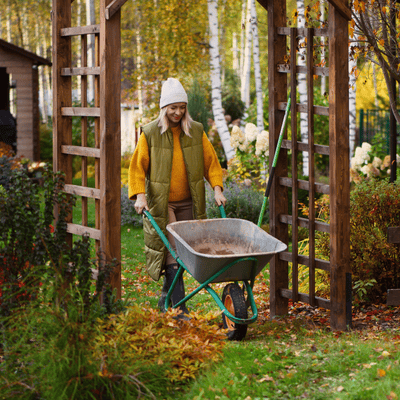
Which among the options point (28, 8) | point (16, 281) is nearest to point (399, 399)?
point (16, 281)

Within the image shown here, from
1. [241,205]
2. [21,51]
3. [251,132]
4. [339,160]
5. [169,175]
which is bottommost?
[241,205]

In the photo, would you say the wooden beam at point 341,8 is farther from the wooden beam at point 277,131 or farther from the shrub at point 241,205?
the shrub at point 241,205

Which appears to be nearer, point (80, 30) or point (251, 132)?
point (80, 30)

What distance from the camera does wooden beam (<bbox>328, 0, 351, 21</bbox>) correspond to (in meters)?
4.24

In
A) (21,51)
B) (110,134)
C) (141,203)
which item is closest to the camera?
(110,134)

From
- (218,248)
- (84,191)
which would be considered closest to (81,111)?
(84,191)

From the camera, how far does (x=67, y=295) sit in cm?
339

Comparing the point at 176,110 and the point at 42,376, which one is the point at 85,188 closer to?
the point at 176,110

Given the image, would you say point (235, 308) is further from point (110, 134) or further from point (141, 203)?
point (110, 134)

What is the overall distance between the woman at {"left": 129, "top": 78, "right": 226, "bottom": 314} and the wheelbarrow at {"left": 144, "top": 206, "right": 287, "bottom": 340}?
0.80 ft

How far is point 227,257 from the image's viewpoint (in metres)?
3.91

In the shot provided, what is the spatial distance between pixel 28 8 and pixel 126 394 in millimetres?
24374

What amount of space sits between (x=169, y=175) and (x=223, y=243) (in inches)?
27.3

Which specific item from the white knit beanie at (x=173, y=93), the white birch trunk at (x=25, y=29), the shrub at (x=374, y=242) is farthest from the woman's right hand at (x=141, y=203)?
the white birch trunk at (x=25, y=29)
